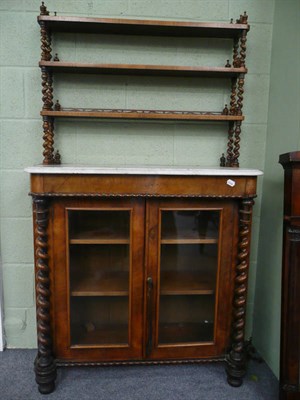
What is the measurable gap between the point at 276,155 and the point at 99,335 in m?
1.29

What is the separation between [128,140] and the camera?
1.76 m

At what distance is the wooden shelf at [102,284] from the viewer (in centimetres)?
148

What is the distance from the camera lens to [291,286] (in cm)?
125

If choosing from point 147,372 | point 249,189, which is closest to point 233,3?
point 249,189

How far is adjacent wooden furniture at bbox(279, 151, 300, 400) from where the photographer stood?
1.21m

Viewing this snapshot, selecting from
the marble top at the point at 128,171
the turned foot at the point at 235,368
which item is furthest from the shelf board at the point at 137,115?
the turned foot at the point at 235,368

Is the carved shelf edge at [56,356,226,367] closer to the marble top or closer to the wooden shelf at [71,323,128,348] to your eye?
the wooden shelf at [71,323,128,348]

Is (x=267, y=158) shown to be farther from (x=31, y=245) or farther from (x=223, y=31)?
(x=31, y=245)

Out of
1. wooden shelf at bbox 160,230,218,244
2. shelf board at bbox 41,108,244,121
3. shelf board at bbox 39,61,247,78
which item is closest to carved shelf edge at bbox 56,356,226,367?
wooden shelf at bbox 160,230,218,244

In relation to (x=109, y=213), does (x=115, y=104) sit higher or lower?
higher

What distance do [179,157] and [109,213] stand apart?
0.60 meters

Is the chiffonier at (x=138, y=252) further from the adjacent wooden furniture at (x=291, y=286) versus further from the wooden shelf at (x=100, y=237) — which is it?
the adjacent wooden furniture at (x=291, y=286)

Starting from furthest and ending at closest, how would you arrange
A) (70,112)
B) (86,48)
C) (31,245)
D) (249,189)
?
(31,245), (86,48), (70,112), (249,189)

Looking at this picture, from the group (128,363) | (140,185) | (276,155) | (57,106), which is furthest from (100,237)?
(276,155)
